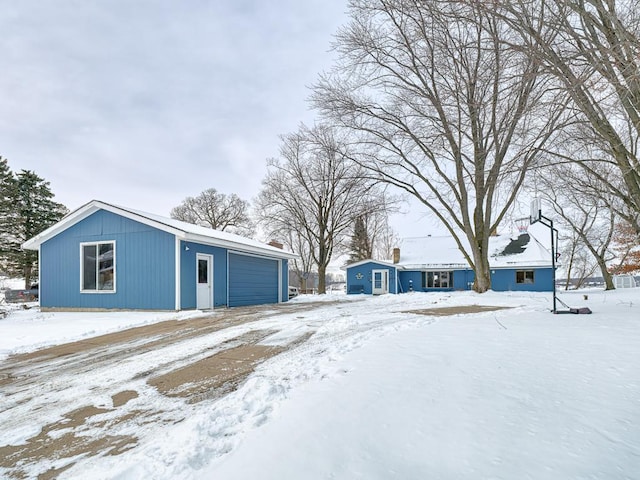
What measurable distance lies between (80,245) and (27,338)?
5848 mm

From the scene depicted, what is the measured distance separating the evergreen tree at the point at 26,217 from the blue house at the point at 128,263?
2110cm

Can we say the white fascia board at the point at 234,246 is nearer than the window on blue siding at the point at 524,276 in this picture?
Yes

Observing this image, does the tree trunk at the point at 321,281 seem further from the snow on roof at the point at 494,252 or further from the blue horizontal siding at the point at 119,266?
the blue horizontal siding at the point at 119,266

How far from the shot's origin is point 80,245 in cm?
1177

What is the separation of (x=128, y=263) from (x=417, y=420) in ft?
36.2

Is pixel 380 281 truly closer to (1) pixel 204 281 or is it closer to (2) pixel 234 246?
(2) pixel 234 246

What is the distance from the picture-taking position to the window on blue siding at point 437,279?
26719 mm

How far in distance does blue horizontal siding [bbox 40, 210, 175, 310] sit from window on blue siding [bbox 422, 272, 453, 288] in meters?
20.8

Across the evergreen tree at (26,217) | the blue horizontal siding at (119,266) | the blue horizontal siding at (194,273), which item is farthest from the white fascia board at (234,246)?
the evergreen tree at (26,217)

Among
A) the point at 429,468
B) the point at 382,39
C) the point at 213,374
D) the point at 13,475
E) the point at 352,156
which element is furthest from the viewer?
the point at 352,156

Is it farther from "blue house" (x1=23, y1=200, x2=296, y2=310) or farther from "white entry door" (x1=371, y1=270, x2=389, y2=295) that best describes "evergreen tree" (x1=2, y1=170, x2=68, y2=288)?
"white entry door" (x1=371, y1=270, x2=389, y2=295)

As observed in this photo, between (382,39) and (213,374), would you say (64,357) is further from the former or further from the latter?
(382,39)

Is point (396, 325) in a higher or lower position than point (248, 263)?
lower

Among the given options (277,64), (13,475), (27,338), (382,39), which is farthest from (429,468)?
(382,39)
